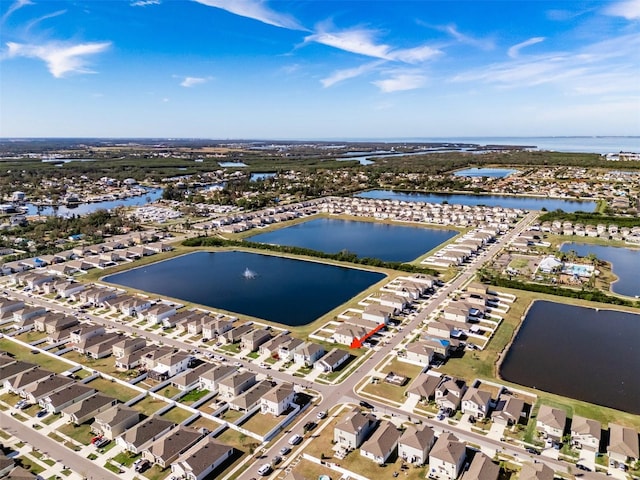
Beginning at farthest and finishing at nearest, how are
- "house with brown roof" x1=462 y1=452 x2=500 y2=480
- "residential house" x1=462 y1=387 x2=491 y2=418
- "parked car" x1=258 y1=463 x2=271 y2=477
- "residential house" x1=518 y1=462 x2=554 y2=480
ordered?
"residential house" x1=462 y1=387 x2=491 y2=418, "parked car" x1=258 y1=463 x2=271 y2=477, "house with brown roof" x1=462 y1=452 x2=500 y2=480, "residential house" x1=518 y1=462 x2=554 y2=480

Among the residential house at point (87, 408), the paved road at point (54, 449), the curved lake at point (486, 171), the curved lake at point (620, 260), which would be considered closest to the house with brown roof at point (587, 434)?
Result: the paved road at point (54, 449)

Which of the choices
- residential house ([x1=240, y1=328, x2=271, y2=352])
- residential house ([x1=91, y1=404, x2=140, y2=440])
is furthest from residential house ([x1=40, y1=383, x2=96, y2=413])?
residential house ([x1=240, y1=328, x2=271, y2=352])

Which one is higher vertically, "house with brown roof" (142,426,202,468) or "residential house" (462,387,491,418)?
"residential house" (462,387,491,418)

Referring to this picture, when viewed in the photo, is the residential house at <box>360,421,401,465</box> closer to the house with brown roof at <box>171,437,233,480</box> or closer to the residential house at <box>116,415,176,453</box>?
the house with brown roof at <box>171,437,233,480</box>

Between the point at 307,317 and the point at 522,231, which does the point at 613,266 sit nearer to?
the point at 522,231

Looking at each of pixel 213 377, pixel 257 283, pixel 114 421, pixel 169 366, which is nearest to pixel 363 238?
pixel 257 283
